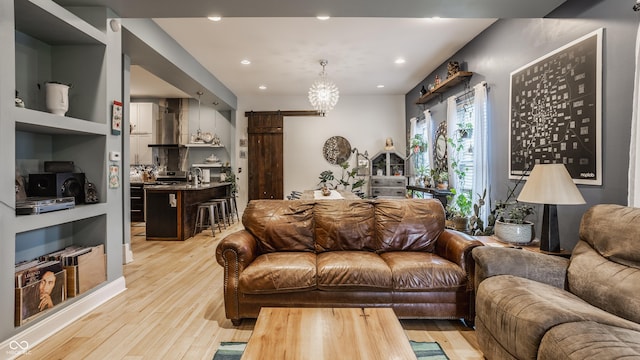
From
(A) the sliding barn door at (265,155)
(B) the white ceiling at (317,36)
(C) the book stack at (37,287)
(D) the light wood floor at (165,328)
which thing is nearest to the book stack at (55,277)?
(C) the book stack at (37,287)

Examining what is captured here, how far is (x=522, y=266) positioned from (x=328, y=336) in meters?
1.34

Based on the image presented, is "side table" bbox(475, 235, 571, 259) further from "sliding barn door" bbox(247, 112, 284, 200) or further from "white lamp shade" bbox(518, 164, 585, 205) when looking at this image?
"sliding barn door" bbox(247, 112, 284, 200)

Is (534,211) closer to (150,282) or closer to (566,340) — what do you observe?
(566,340)

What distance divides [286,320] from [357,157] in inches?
240

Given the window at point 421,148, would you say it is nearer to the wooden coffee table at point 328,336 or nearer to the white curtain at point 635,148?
the white curtain at point 635,148

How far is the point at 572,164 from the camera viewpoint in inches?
102

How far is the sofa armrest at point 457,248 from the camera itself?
95.1 inches

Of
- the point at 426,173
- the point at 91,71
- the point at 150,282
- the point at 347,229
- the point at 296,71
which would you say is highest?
the point at 296,71

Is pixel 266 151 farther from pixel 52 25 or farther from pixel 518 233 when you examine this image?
pixel 518 233

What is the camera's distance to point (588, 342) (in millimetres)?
1291

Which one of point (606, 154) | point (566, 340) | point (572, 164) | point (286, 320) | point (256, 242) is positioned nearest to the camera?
point (566, 340)

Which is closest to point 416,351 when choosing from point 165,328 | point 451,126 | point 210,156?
point 165,328

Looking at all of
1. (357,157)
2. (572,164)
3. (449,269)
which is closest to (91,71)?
(449,269)

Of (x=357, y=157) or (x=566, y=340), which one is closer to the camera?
(x=566, y=340)
